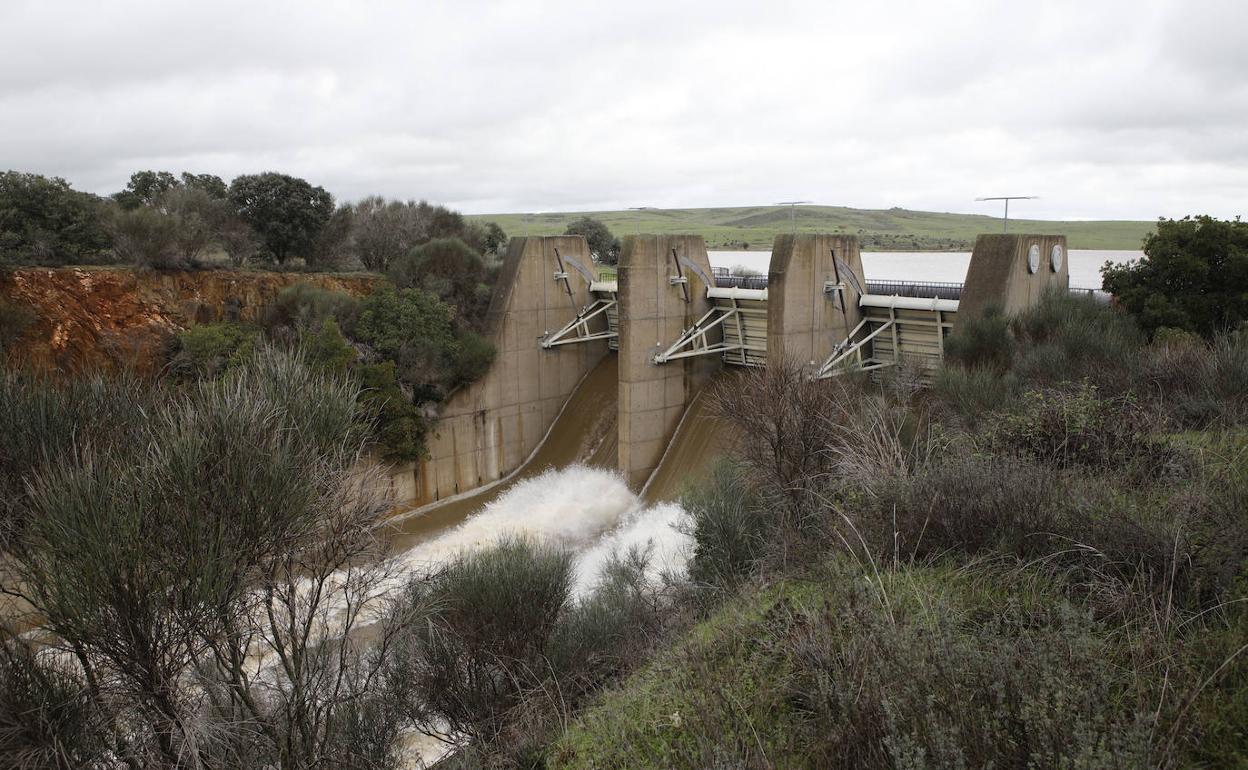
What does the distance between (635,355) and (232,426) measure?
15825 millimetres

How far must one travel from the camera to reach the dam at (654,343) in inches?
805

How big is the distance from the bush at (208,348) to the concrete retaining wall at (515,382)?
19.1 feet

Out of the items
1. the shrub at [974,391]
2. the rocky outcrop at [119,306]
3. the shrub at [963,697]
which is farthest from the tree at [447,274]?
the shrub at [963,697]

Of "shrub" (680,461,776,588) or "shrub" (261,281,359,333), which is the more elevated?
"shrub" (261,281,359,333)

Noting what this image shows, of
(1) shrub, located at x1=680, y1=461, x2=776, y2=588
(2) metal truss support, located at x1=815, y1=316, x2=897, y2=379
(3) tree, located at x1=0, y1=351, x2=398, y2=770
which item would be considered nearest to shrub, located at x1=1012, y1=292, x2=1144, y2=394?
(2) metal truss support, located at x1=815, y1=316, x2=897, y2=379

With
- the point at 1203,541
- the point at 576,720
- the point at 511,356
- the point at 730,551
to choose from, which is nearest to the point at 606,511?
the point at 511,356

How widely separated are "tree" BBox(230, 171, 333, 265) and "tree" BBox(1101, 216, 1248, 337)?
26785 mm

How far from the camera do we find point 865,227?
8838 centimetres

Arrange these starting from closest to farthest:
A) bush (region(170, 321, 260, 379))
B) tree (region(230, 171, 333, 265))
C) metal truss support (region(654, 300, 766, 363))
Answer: bush (region(170, 321, 260, 379))
metal truss support (region(654, 300, 766, 363))
tree (region(230, 171, 333, 265))

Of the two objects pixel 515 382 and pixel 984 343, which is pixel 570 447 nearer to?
pixel 515 382

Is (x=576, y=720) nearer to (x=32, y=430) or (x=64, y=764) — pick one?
(x=64, y=764)

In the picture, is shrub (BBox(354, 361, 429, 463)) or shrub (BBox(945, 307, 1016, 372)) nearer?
shrub (BBox(945, 307, 1016, 372))

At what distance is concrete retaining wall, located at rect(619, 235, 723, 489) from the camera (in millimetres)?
23188

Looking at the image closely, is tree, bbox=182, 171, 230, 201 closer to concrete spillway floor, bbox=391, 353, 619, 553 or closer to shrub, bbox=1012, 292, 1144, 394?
concrete spillway floor, bbox=391, 353, 619, 553
